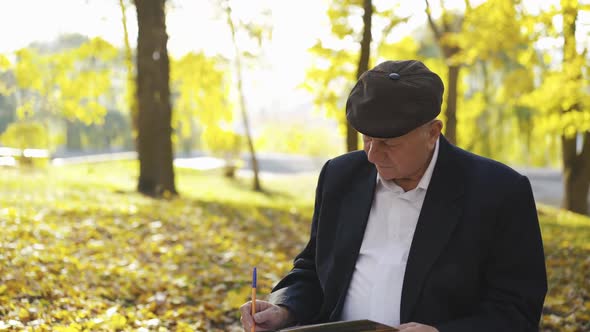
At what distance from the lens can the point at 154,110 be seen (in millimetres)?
12953

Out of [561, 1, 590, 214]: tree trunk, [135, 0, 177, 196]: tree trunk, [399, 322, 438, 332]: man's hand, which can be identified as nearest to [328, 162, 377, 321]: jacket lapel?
[399, 322, 438, 332]: man's hand

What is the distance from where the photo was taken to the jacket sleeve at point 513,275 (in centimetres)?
199

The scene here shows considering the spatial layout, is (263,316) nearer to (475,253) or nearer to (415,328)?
(415,328)

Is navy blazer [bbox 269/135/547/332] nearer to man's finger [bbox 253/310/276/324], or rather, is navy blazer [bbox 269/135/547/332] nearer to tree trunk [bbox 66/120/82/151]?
man's finger [bbox 253/310/276/324]

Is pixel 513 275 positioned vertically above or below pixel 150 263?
above

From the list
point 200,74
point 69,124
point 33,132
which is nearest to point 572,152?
point 200,74

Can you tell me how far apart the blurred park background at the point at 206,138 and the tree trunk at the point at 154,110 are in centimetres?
3

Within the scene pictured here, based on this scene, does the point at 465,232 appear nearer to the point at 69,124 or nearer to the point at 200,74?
the point at 200,74

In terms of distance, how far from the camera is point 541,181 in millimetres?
28062

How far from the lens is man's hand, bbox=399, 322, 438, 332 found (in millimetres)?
1960

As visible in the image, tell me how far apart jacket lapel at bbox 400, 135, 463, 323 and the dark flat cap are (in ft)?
0.87

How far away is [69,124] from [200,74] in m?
21.0

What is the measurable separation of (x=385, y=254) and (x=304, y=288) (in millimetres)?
379

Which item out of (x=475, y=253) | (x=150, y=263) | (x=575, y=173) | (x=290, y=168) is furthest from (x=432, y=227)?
(x=290, y=168)
